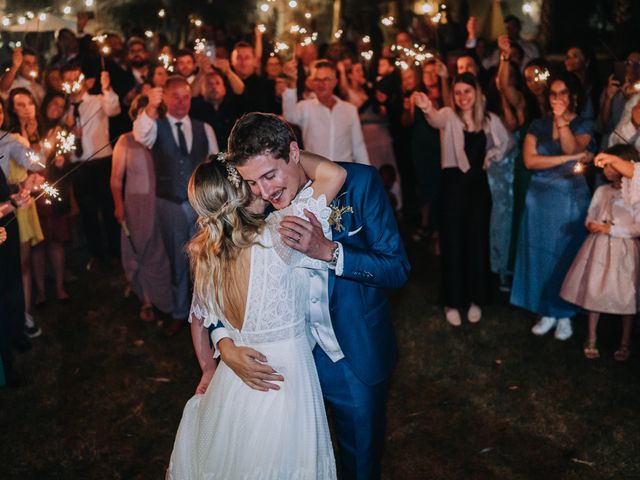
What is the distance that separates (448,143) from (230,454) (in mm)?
3339

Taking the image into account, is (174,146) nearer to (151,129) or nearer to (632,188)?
(151,129)

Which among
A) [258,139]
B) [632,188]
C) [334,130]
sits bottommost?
[632,188]

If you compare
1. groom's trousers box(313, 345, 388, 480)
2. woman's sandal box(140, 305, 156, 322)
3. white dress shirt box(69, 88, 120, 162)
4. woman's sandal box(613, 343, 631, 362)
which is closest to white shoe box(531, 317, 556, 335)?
woman's sandal box(613, 343, 631, 362)

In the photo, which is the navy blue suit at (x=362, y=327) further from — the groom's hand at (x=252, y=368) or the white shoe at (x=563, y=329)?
the white shoe at (x=563, y=329)

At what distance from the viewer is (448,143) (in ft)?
17.2

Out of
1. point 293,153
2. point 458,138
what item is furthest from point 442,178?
point 293,153

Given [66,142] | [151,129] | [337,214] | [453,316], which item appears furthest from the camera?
[453,316]

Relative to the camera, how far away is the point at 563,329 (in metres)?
5.21

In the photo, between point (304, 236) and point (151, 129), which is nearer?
point (304, 236)

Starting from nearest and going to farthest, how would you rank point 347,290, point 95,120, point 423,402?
point 347,290, point 423,402, point 95,120

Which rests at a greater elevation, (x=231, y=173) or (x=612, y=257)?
(x=231, y=173)

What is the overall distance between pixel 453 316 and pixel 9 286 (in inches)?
127

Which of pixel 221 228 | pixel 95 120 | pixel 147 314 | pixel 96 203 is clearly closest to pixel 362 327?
pixel 221 228

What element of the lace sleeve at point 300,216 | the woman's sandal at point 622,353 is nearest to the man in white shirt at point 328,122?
the woman's sandal at point 622,353
